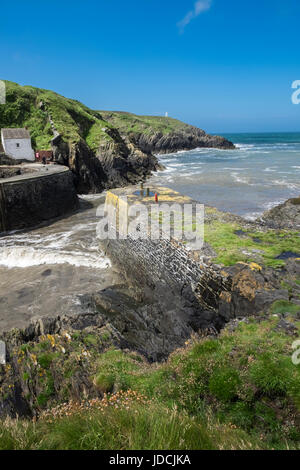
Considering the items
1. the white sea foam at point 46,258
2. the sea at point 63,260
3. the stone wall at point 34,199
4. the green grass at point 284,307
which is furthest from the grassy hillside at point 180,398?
the stone wall at point 34,199

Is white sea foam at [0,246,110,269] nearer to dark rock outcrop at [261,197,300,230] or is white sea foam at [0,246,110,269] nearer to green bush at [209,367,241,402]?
green bush at [209,367,241,402]

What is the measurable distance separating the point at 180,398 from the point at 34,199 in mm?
24611

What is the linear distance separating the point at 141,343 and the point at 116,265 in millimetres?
7239

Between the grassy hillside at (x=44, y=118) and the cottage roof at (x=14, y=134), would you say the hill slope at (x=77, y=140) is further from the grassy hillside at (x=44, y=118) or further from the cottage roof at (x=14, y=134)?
the cottage roof at (x=14, y=134)

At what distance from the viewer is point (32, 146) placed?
41094mm

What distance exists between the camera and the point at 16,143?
3653cm

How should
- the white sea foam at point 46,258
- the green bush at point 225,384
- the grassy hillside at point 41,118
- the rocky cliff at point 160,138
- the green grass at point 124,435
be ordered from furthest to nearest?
the rocky cliff at point 160,138 → the grassy hillside at point 41,118 → the white sea foam at point 46,258 → the green bush at point 225,384 → the green grass at point 124,435

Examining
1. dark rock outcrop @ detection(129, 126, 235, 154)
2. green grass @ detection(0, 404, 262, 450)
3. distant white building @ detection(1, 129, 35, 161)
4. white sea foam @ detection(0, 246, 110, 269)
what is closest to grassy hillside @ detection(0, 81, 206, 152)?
distant white building @ detection(1, 129, 35, 161)

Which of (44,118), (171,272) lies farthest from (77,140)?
(171,272)

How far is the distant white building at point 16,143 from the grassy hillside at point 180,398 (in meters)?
34.4

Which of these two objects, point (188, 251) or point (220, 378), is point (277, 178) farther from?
point (220, 378)

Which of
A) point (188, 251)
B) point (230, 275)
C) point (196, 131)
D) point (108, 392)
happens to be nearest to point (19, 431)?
point (108, 392)

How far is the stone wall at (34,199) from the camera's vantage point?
24438 mm

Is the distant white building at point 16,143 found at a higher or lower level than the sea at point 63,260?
higher
